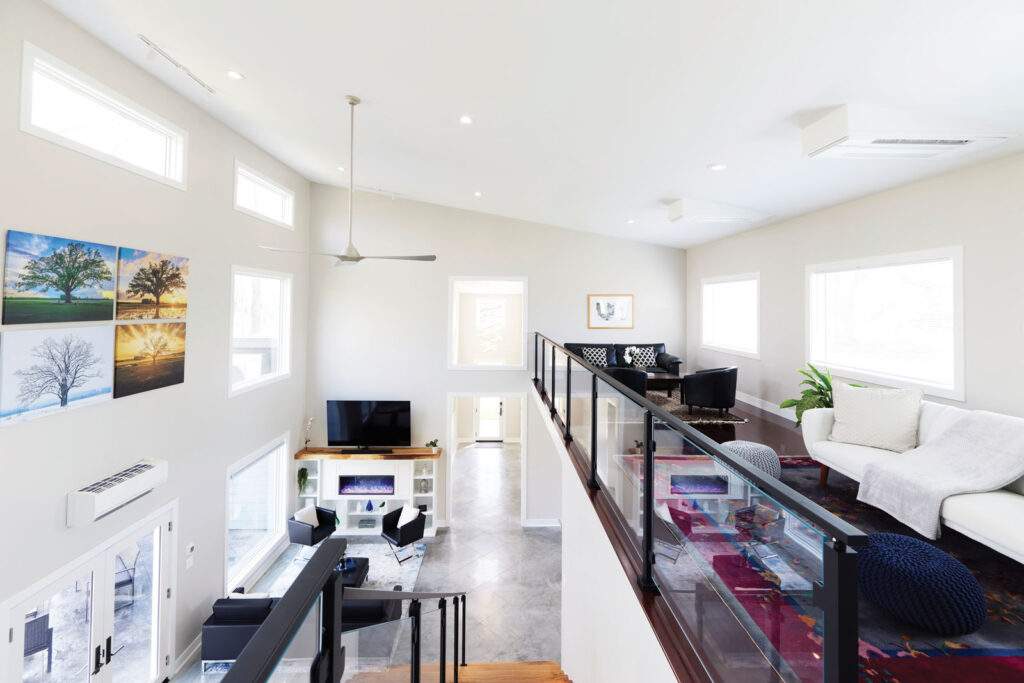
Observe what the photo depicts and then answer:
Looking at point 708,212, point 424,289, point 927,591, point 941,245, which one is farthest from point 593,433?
point 424,289

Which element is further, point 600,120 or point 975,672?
point 600,120

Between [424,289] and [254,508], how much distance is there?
4422 millimetres

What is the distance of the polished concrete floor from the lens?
532cm

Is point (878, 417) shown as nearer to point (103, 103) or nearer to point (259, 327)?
point (103, 103)

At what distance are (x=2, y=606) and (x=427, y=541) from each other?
527 centimetres

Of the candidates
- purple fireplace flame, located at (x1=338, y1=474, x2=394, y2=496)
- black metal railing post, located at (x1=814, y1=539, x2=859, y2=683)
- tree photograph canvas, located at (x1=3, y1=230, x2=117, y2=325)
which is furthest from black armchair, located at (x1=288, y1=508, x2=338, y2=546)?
black metal railing post, located at (x1=814, y1=539, x2=859, y2=683)

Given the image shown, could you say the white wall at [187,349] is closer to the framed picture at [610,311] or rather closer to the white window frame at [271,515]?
the white window frame at [271,515]

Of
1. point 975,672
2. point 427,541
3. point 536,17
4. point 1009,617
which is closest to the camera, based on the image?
point 975,672

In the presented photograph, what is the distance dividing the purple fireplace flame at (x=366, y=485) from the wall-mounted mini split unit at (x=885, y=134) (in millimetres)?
7492

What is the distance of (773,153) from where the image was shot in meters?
3.56

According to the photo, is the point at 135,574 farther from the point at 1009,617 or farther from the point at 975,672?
the point at 1009,617

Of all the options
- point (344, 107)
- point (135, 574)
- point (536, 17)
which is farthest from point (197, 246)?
point (536, 17)

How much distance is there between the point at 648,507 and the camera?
6.44 ft

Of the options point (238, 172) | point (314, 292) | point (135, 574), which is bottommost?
point (135, 574)
